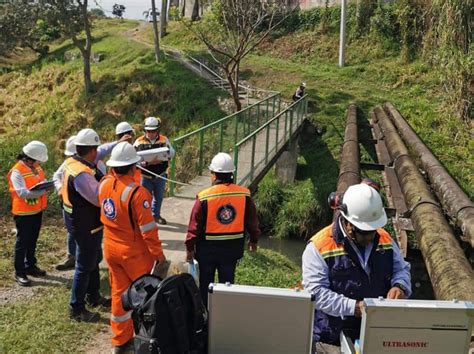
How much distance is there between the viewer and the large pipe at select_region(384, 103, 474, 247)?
667 cm

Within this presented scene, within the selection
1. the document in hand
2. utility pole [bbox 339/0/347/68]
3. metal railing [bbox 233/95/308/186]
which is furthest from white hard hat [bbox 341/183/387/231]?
utility pole [bbox 339/0/347/68]

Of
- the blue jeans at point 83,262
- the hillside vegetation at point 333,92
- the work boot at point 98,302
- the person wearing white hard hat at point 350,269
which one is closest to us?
the person wearing white hard hat at point 350,269

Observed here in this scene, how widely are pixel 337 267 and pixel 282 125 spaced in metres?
10.4

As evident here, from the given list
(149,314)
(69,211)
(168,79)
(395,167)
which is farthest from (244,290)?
(168,79)

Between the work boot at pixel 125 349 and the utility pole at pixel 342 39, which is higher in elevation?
the utility pole at pixel 342 39

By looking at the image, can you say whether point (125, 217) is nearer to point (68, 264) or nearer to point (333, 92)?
point (68, 264)

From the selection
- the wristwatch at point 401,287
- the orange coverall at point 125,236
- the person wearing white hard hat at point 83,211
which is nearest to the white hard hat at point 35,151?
the person wearing white hard hat at point 83,211

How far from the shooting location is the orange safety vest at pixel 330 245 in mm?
3174

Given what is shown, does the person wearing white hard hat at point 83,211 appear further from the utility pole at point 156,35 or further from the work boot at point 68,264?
the utility pole at point 156,35

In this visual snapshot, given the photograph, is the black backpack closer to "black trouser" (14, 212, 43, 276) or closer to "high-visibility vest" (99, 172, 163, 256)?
"high-visibility vest" (99, 172, 163, 256)

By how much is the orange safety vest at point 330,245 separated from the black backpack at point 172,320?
0.85 m

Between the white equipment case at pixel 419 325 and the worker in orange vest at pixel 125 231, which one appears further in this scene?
the worker in orange vest at pixel 125 231

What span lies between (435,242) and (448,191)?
2.38 m

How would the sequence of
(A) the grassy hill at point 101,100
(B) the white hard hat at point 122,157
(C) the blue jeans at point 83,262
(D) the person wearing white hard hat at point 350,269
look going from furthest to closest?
1. (A) the grassy hill at point 101,100
2. (C) the blue jeans at point 83,262
3. (B) the white hard hat at point 122,157
4. (D) the person wearing white hard hat at point 350,269
